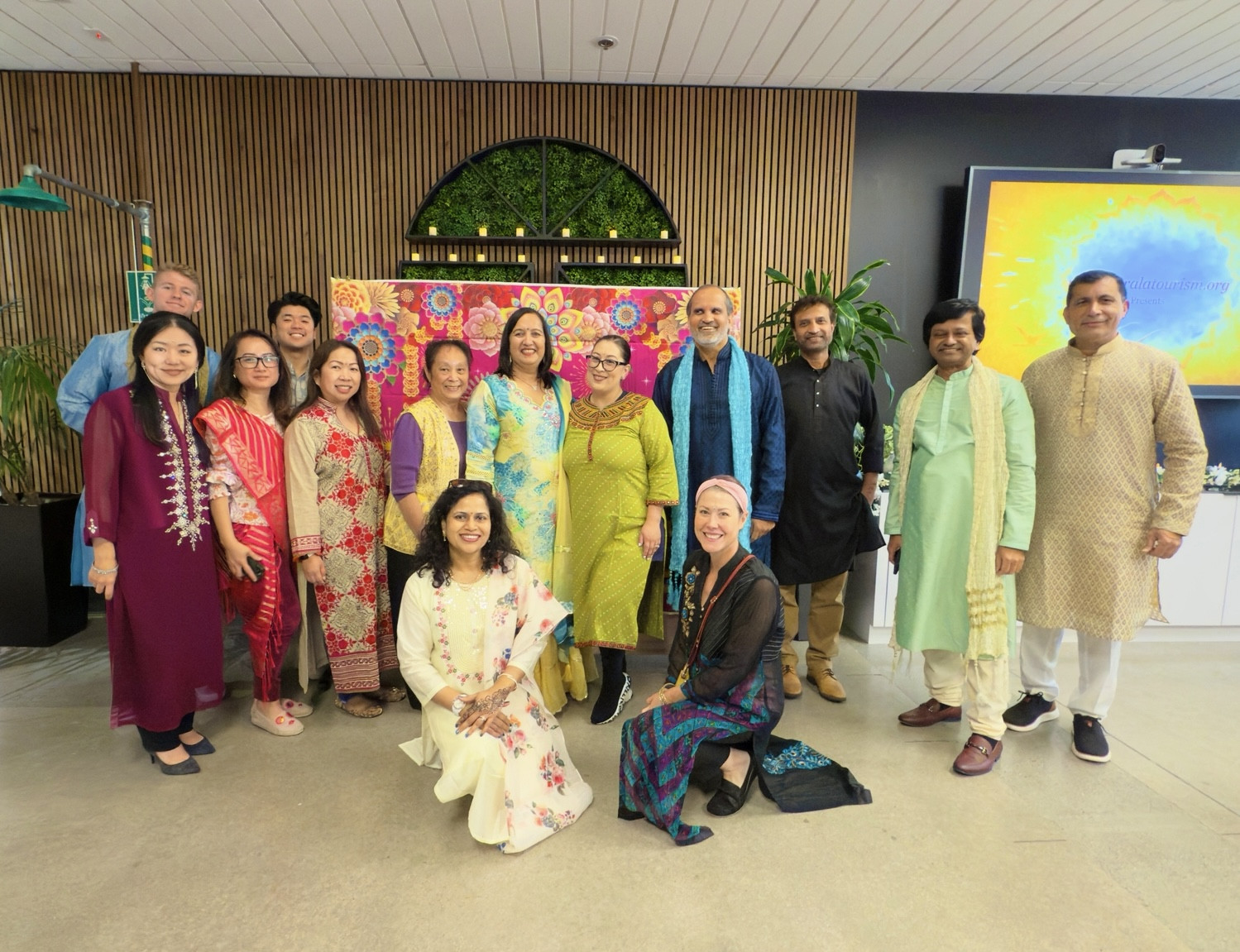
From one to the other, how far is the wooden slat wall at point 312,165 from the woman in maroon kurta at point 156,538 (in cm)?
241

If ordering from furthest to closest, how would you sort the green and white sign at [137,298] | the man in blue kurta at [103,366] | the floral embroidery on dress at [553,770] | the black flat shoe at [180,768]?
the green and white sign at [137,298] < the man in blue kurta at [103,366] < the black flat shoe at [180,768] < the floral embroidery on dress at [553,770]

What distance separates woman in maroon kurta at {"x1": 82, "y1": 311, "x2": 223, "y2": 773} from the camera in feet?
7.84

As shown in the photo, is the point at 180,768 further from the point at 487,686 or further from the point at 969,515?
the point at 969,515

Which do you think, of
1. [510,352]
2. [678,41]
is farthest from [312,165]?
[510,352]

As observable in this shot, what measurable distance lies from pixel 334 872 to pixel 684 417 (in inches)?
78.5

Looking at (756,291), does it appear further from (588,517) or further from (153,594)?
(153,594)

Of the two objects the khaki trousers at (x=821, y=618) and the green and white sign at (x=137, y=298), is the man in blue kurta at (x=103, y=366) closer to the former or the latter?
the green and white sign at (x=137, y=298)

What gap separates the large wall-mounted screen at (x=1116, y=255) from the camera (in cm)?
471

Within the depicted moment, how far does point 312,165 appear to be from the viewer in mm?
4617

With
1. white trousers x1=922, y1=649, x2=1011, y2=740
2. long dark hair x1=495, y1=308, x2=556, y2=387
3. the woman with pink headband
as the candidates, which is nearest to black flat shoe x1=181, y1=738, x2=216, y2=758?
the woman with pink headband

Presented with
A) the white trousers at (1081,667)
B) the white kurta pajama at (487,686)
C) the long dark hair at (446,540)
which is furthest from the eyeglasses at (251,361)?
the white trousers at (1081,667)

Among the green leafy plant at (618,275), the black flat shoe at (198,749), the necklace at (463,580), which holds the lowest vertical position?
the black flat shoe at (198,749)

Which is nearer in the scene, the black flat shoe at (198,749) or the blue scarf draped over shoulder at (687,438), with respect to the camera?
the black flat shoe at (198,749)

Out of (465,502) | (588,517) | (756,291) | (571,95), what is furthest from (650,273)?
(465,502)
